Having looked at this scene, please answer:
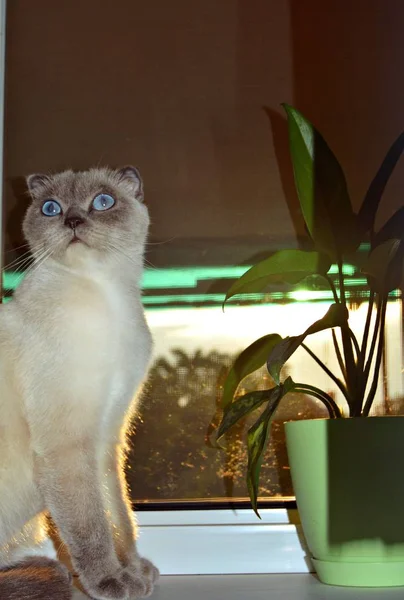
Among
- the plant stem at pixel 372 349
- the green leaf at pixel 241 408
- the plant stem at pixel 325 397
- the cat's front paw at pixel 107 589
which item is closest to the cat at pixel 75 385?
the cat's front paw at pixel 107 589

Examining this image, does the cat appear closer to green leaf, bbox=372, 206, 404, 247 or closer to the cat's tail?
the cat's tail

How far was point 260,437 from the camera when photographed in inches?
49.4

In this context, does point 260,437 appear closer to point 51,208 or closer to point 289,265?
point 289,265

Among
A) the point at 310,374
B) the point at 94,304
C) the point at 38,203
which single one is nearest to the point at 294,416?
the point at 310,374

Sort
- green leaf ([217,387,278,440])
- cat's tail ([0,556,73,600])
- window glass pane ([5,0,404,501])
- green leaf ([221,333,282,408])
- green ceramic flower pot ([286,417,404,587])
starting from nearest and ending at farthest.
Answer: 1. cat's tail ([0,556,73,600])
2. green ceramic flower pot ([286,417,404,587])
3. green leaf ([217,387,278,440])
4. green leaf ([221,333,282,408])
5. window glass pane ([5,0,404,501])

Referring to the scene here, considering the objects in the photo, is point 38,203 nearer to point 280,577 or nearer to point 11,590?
point 11,590

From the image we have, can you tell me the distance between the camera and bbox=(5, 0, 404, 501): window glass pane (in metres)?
1.68

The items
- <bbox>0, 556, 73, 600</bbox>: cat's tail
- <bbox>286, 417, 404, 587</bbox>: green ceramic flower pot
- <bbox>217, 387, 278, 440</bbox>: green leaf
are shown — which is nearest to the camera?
<bbox>0, 556, 73, 600</bbox>: cat's tail

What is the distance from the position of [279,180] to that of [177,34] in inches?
18.2

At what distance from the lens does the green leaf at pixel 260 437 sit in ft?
3.99

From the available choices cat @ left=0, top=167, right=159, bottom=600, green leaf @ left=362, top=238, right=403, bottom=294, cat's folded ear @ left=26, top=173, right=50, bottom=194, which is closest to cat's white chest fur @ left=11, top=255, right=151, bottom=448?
cat @ left=0, top=167, right=159, bottom=600

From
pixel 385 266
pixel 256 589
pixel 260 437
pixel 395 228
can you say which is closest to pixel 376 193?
pixel 395 228

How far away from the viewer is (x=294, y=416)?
64.4 inches

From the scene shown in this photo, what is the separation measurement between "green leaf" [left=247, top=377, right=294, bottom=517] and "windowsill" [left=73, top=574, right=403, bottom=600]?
0.15 m
